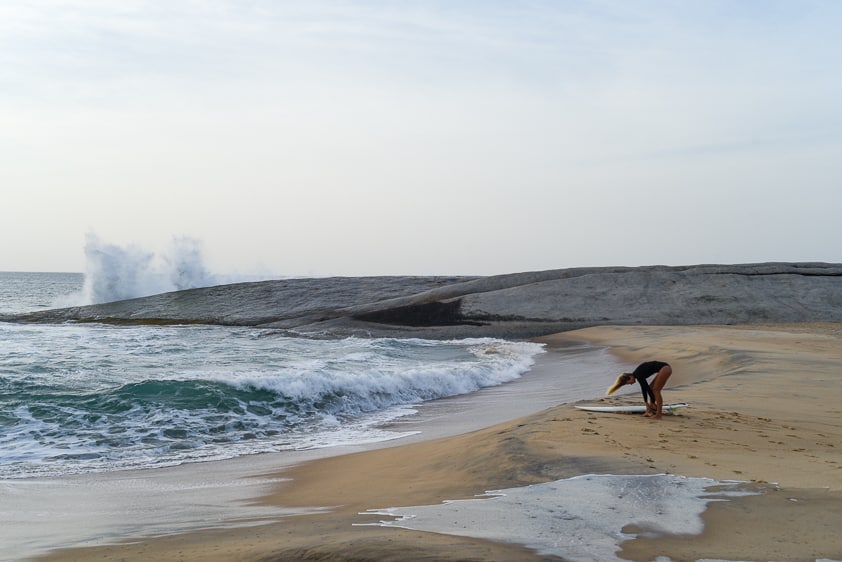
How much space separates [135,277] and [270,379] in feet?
108

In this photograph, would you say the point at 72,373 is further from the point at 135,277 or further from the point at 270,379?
the point at 135,277

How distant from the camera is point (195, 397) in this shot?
1216 cm

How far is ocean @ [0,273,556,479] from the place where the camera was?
9.52 metres

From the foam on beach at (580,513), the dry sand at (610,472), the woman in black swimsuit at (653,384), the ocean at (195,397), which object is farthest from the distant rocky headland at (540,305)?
the foam on beach at (580,513)

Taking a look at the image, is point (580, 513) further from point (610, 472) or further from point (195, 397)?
point (195, 397)

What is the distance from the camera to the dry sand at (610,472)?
13.1 feet

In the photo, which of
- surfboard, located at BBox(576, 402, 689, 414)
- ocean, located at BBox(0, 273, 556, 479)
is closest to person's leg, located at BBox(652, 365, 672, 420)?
surfboard, located at BBox(576, 402, 689, 414)

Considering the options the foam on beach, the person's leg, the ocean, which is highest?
the person's leg

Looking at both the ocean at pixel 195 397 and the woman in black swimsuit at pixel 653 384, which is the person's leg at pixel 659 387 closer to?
the woman in black swimsuit at pixel 653 384

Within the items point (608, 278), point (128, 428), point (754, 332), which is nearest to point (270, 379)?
point (128, 428)

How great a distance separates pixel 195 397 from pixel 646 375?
710 cm

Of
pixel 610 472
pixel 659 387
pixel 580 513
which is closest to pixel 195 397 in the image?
pixel 659 387

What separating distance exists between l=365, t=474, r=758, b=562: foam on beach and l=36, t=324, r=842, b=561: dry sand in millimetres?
136

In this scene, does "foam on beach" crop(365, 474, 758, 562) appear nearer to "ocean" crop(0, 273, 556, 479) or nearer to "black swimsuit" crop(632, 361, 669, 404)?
"black swimsuit" crop(632, 361, 669, 404)
